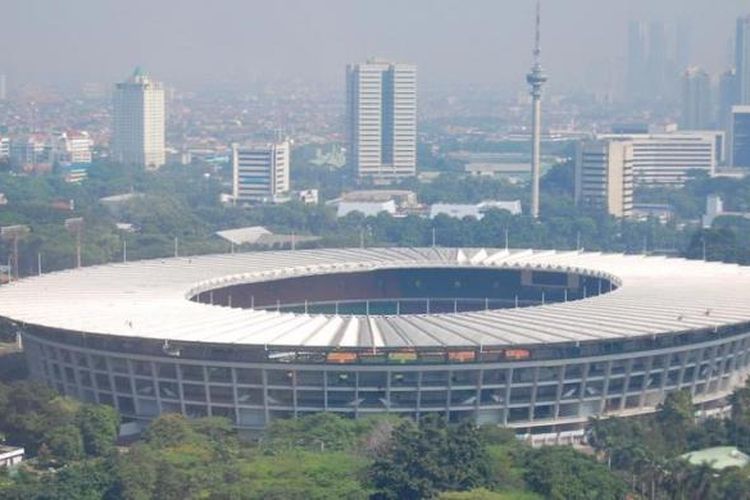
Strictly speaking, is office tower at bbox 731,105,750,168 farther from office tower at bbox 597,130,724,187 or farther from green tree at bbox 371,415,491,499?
green tree at bbox 371,415,491,499

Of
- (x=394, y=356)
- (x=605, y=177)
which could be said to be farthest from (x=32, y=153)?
(x=394, y=356)

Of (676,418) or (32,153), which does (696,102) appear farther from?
(676,418)

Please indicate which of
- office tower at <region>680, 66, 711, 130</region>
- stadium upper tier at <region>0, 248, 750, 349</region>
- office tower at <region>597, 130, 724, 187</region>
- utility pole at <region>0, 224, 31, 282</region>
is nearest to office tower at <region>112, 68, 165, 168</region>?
office tower at <region>597, 130, 724, 187</region>

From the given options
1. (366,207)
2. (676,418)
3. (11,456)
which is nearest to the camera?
(11,456)

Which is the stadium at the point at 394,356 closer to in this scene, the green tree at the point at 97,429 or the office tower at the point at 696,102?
the green tree at the point at 97,429

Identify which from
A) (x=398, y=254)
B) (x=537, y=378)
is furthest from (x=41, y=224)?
(x=537, y=378)

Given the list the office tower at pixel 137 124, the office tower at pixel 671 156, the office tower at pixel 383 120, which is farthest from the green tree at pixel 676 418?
the office tower at pixel 137 124
